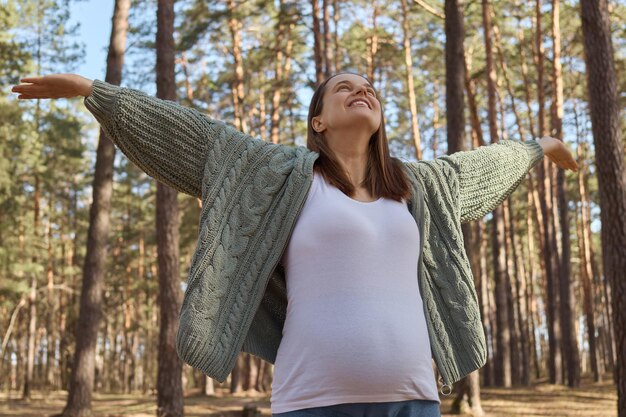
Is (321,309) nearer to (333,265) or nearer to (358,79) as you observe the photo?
(333,265)

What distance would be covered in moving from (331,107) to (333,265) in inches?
28.8

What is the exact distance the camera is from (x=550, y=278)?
74.5 feet

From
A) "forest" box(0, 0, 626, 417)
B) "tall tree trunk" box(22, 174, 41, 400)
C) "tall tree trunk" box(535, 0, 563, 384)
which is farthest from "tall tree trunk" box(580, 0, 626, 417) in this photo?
"tall tree trunk" box(22, 174, 41, 400)

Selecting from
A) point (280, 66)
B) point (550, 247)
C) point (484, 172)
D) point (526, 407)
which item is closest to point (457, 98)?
point (526, 407)

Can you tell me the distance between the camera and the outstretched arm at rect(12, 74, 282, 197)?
2.73m

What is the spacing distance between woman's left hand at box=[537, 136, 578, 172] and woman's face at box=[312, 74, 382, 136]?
4.02ft

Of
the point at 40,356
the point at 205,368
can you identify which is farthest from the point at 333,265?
the point at 40,356

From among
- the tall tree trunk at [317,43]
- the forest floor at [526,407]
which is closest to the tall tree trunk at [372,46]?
the tall tree trunk at [317,43]

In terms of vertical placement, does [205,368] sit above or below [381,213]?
below

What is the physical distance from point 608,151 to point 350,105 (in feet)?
22.2

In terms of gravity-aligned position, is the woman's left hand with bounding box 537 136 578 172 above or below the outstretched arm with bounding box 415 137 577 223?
above

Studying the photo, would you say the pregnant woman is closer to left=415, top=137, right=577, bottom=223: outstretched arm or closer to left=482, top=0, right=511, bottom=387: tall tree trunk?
left=415, top=137, right=577, bottom=223: outstretched arm

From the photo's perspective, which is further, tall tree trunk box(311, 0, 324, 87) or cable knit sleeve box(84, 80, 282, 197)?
tall tree trunk box(311, 0, 324, 87)

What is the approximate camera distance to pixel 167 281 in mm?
10844
